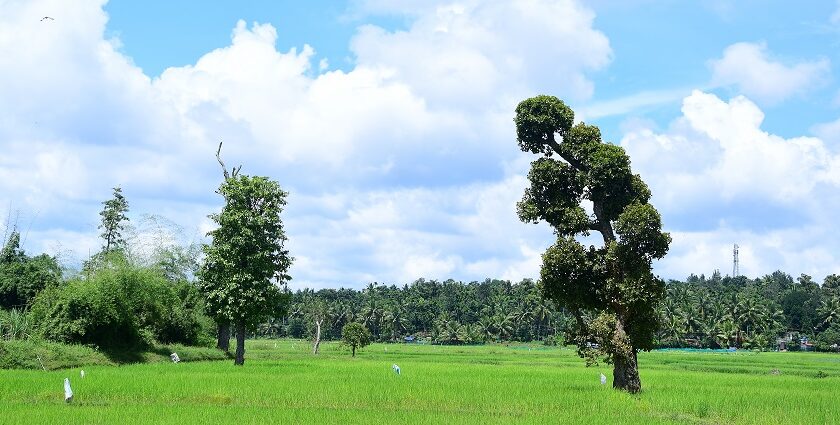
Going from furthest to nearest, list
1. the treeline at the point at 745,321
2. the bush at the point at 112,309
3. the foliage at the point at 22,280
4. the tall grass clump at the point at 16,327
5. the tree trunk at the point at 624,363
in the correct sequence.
→ 1. the treeline at the point at 745,321
2. the foliage at the point at 22,280
3. the tall grass clump at the point at 16,327
4. the bush at the point at 112,309
5. the tree trunk at the point at 624,363

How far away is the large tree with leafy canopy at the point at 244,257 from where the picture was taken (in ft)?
127

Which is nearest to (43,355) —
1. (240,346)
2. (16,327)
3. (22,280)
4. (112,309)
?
(112,309)

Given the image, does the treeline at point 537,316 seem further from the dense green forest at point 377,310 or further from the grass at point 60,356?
the grass at point 60,356

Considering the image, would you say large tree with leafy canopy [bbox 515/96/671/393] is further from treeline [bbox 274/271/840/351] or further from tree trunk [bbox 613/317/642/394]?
treeline [bbox 274/271/840/351]

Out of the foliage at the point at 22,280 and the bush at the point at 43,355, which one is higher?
the foliage at the point at 22,280

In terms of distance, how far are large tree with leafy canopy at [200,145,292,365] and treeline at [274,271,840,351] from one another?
53.0m

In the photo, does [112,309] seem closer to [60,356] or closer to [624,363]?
[60,356]

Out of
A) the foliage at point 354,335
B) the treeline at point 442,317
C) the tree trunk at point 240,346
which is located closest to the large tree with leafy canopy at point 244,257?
the tree trunk at point 240,346

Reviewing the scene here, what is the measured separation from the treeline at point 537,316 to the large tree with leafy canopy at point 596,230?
69.2 meters

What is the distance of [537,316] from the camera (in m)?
125

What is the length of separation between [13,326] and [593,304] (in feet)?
98.8

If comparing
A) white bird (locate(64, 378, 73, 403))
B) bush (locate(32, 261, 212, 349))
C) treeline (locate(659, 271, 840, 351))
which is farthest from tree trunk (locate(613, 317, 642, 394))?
treeline (locate(659, 271, 840, 351))

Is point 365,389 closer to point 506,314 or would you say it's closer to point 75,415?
point 75,415

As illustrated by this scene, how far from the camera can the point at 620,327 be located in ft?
79.8
